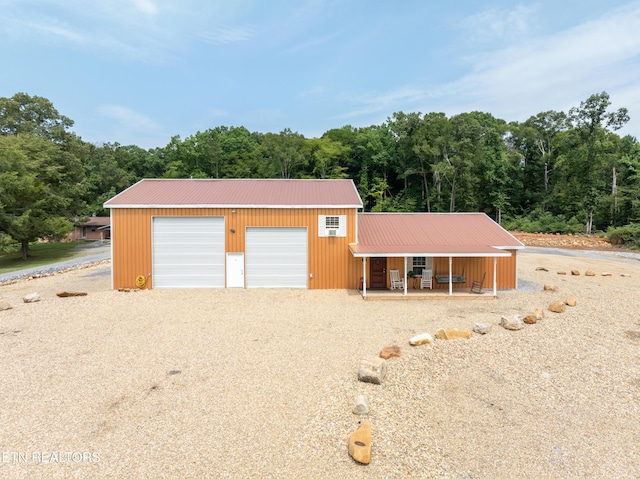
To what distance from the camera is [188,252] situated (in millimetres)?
16188

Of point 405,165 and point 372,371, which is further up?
point 405,165

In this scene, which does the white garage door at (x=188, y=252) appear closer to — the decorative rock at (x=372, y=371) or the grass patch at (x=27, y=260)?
the decorative rock at (x=372, y=371)

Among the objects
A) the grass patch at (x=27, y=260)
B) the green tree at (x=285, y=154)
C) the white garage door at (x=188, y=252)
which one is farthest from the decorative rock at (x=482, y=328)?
the green tree at (x=285, y=154)

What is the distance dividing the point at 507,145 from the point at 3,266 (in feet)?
201

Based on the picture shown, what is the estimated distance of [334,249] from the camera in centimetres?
1617

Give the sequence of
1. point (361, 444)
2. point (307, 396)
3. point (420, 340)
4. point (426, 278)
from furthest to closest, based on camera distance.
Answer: point (426, 278) < point (420, 340) < point (307, 396) < point (361, 444)

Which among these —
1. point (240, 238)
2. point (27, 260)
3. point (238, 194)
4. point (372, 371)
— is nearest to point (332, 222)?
point (240, 238)

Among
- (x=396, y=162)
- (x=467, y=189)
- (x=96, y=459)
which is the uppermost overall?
(x=396, y=162)

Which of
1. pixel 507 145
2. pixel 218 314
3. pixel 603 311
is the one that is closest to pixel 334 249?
pixel 218 314

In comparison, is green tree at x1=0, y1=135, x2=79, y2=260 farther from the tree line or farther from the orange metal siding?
the orange metal siding

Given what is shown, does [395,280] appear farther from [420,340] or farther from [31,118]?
[31,118]

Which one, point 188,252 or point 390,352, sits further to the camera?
point 188,252

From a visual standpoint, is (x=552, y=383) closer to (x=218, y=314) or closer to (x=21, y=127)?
(x=218, y=314)

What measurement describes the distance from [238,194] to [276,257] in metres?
3.84
